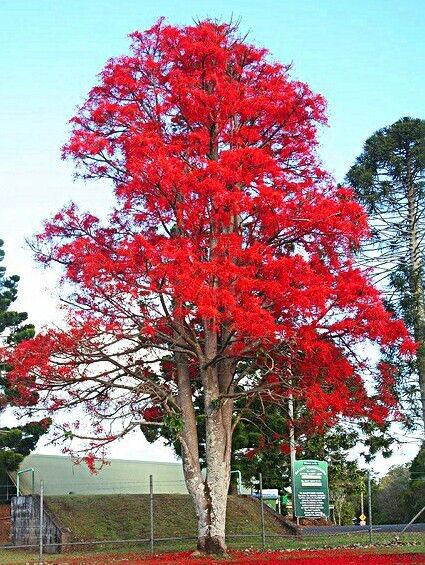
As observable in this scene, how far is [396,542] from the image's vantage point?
24.3 metres

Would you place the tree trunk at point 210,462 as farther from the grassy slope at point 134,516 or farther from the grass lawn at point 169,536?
the grassy slope at point 134,516

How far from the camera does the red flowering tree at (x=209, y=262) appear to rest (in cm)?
2258

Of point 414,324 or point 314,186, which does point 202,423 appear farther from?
point 314,186

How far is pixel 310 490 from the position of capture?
28.4 meters

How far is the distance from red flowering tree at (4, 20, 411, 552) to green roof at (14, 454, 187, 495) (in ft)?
46.1

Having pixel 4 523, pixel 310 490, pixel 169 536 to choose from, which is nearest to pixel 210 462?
pixel 310 490

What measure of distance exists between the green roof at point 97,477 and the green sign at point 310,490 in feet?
36.3

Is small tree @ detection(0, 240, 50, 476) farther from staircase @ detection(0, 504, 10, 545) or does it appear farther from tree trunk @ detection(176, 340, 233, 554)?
tree trunk @ detection(176, 340, 233, 554)

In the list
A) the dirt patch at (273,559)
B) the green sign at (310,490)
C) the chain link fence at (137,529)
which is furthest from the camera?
the green sign at (310,490)

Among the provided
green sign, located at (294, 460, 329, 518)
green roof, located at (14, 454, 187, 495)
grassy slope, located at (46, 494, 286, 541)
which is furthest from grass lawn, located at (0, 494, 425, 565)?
green roof, located at (14, 454, 187, 495)

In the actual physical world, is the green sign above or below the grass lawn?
above

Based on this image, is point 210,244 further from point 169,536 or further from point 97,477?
point 97,477

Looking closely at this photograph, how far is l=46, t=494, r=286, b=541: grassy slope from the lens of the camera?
2825 centimetres

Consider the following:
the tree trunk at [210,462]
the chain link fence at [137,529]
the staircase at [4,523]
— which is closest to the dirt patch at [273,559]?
the tree trunk at [210,462]
